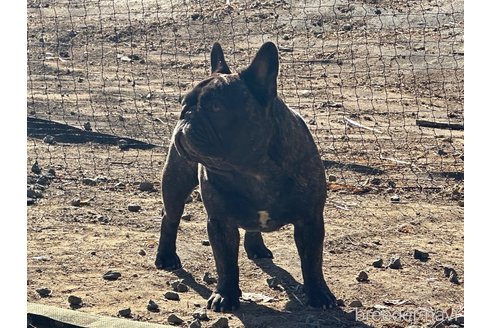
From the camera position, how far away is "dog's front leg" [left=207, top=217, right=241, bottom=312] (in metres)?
7.04

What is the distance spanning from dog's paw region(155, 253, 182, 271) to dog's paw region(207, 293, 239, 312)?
0.94m

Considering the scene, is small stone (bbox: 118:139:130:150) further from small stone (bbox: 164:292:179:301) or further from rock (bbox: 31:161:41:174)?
small stone (bbox: 164:292:179:301)

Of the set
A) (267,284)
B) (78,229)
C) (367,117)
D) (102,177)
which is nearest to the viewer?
(267,284)

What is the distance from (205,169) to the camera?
23.3ft

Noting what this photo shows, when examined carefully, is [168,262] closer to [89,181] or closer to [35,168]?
[89,181]

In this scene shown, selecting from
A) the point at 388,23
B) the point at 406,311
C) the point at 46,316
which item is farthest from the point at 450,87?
the point at 46,316

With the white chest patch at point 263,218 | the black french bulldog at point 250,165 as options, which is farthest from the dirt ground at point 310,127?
the white chest patch at point 263,218

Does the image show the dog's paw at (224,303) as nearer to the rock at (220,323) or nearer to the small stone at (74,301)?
the rock at (220,323)

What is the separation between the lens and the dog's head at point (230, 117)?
659cm

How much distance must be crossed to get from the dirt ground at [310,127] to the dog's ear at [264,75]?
1.28m

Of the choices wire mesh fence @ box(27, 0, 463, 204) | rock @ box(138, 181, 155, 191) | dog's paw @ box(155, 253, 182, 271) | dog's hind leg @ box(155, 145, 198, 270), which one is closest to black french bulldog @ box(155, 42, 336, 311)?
dog's hind leg @ box(155, 145, 198, 270)

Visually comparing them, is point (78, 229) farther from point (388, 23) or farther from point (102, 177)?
point (388, 23)

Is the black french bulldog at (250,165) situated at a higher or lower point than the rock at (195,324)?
higher

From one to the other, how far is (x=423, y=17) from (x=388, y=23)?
20.9 inches
